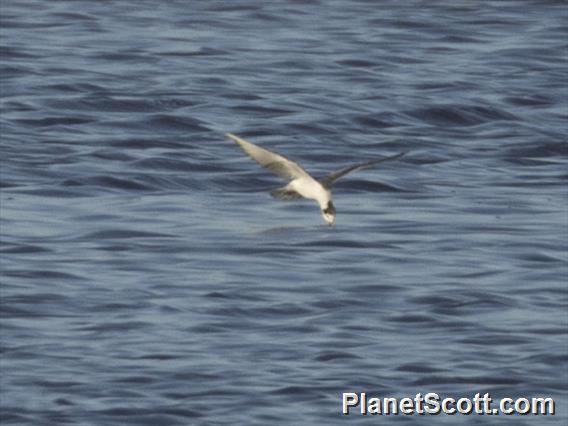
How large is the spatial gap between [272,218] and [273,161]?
5.76 metres

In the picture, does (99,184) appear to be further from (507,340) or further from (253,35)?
(253,35)

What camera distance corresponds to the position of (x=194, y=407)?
10992mm

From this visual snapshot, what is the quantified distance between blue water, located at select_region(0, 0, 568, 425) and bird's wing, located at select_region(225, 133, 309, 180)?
165cm

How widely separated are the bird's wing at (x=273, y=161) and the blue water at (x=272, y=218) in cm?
165

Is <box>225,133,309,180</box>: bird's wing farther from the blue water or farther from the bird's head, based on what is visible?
the blue water

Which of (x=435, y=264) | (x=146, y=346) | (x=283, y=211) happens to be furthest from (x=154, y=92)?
(x=146, y=346)

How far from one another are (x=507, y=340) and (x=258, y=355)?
1536mm

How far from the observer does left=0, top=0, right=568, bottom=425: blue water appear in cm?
1152

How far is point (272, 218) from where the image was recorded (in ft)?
50.0

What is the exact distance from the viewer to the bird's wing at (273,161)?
9305mm

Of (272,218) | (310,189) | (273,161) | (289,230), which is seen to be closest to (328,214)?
(310,189)

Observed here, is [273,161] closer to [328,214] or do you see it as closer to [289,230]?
[328,214]

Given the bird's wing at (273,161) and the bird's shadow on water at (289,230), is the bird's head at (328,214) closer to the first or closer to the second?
the bird's wing at (273,161)

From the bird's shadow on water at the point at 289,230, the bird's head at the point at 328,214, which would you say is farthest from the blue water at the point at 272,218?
the bird's head at the point at 328,214
